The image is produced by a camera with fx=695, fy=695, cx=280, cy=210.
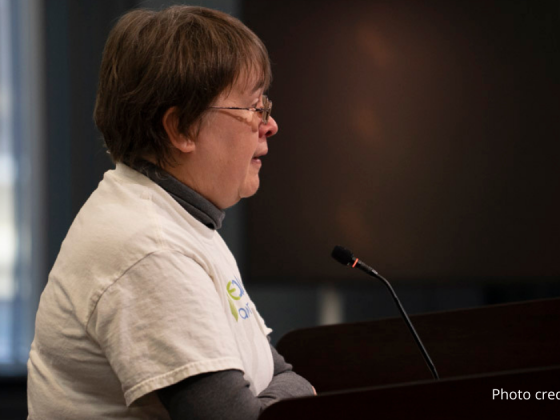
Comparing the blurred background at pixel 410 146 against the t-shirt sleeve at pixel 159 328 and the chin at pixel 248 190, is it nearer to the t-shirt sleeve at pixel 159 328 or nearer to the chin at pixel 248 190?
the chin at pixel 248 190

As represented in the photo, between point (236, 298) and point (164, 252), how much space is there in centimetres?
22

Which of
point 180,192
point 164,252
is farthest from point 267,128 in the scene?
point 164,252

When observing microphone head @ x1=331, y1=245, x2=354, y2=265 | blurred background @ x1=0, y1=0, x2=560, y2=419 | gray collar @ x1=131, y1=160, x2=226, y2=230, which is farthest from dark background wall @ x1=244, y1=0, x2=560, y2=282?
gray collar @ x1=131, y1=160, x2=226, y2=230

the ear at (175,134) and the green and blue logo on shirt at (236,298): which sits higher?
the ear at (175,134)

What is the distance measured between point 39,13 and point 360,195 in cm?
159

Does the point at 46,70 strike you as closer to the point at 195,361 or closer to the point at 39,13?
the point at 39,13

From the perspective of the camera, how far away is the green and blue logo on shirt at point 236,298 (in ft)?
3.45

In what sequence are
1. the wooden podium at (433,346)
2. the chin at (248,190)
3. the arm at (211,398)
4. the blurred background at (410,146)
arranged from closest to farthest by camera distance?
the arm at (211,398)
the chin at (248,190)
the wooden podium at (433,346)
the blurred background at (410,146)

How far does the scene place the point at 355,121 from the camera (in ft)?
7.90

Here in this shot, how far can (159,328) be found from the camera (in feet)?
2.84

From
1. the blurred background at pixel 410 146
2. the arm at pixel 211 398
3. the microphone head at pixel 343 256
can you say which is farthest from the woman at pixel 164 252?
the blurred background at pixel 410 146

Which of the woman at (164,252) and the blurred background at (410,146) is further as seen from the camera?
the blurred background at (410,146)

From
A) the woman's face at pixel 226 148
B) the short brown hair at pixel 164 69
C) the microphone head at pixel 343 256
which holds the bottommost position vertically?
the microphone head at pixel 343 256

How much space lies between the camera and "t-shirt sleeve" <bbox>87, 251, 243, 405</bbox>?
0.85 metres
